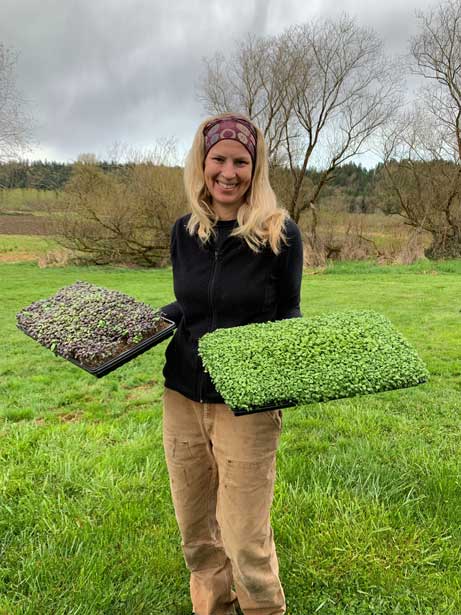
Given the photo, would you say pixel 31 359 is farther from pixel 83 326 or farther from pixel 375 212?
pixel 375 212

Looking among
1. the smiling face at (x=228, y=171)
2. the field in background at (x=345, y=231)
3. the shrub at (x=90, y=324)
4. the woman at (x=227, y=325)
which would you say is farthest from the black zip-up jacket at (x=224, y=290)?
the field in background at (x=345, y=231)

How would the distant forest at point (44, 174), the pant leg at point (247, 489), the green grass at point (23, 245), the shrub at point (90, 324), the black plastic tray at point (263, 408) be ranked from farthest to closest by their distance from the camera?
the green grass at point (23, 245) < the distant forest at point (44, 174) < the shrub at point (90, 324) < the pant leg at point (247, 489) < the black plastic tray at point (263, 408)

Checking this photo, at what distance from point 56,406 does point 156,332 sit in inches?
122

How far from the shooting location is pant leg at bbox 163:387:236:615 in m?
1.69

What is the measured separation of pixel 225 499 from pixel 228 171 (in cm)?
120

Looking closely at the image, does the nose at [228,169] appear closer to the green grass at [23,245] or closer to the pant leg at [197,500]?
the pant leg at [197,500]

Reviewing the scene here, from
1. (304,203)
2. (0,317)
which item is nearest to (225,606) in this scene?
(0,317)

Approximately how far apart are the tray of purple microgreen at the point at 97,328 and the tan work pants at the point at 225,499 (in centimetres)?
27

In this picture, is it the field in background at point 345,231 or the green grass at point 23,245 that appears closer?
the field in background at point 345,231

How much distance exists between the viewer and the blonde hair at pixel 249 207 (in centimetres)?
157

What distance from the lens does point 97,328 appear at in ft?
6.08

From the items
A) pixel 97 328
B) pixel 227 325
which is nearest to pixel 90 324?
pixel 97 328

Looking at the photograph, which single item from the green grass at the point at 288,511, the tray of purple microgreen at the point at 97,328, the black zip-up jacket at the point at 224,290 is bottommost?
the green grass at the point at 288,511

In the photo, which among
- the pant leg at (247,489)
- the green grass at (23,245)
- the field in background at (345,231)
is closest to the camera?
the pant leg at (247,489)
